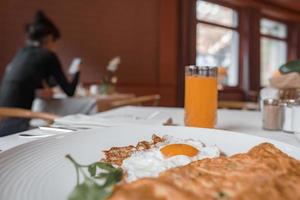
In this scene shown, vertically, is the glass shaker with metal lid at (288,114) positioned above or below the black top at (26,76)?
below

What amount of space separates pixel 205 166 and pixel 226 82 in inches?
236

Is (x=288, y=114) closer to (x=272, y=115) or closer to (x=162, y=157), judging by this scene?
(x=272, y=115)

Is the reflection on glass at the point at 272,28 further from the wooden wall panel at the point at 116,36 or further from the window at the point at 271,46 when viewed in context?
the wooden wall panel at the point at 116,36

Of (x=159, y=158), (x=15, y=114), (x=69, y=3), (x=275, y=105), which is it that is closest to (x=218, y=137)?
(x=159, y=158)

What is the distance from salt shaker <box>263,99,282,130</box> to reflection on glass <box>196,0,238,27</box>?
4.74 metres

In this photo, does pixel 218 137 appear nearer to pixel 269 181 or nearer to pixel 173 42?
pixel 269 181

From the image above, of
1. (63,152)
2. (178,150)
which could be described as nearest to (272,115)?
(178,150)

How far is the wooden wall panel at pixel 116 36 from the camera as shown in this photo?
3555 millimetres

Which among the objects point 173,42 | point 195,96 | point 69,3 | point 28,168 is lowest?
point 28,168

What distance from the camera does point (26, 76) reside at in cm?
232

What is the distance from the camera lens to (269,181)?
393mm

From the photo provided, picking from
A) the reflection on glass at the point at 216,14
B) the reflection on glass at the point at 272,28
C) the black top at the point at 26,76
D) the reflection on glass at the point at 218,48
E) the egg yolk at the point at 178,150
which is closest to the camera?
the egg yolk at the point at 178,150

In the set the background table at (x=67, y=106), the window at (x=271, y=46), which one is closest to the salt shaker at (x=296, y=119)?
the background table at (x=67, y=106)

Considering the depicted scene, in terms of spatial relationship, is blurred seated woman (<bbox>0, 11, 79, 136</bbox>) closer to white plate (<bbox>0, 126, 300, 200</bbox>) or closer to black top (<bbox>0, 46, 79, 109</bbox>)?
black top (<bbox>0, 46, 79, 109</bbox>)
